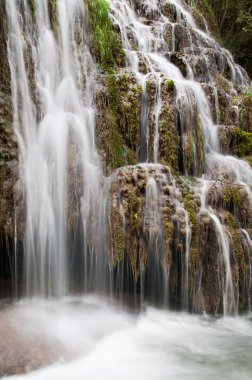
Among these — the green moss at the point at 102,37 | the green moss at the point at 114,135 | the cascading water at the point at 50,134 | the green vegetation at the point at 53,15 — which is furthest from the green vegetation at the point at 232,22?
the cascading water at the point at 50,134

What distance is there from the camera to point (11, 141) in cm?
611

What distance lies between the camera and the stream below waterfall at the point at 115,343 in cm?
434

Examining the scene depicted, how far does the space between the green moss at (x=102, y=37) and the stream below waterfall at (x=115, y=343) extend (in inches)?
205

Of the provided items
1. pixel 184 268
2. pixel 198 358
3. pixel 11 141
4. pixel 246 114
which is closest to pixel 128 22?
pixel 246 114

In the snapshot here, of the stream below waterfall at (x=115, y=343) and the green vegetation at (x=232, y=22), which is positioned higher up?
the green vegetation at (x=232, y=22)

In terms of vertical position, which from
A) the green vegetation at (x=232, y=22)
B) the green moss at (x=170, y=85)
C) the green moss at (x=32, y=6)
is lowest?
the green moss at (x=170, y=85)

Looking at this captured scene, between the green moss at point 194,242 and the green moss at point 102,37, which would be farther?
the green moss at point 102,37

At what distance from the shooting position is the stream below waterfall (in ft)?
14.2

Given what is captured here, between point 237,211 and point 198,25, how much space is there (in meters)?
10.7

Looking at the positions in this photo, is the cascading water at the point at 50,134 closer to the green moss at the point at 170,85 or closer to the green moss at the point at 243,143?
the green moss at the point at 170,85

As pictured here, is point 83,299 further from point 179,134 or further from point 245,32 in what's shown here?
point 245,32

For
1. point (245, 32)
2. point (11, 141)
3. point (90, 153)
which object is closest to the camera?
point (11, 141)

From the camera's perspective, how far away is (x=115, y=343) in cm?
507

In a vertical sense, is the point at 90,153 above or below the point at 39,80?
below
